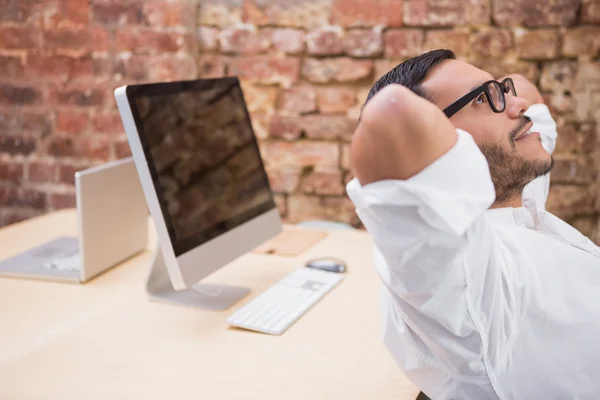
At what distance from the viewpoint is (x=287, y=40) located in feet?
7.55

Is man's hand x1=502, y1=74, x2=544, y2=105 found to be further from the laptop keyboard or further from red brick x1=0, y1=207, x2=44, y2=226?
red brick x1=0, y1=207, x2=44, y2=226

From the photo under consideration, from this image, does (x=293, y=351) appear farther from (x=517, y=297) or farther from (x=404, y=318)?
(x=517, y=297)

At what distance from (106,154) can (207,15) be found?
2.10 feet

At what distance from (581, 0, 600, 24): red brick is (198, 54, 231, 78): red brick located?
1185 millimetres

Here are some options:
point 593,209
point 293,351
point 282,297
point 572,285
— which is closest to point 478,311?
point 572,285

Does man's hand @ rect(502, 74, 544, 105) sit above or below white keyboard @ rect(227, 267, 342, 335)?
above

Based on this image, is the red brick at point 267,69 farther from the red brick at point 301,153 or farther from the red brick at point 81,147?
the red brick at point 81,147

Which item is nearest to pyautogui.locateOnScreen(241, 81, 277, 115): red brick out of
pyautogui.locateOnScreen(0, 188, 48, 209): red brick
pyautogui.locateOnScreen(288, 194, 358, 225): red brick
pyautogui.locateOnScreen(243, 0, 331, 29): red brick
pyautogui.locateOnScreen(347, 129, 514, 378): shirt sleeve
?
pyautogui.locateOnScreen(243, 0, 331, 29): red brick

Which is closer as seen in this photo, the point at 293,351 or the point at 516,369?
the point at 516,369

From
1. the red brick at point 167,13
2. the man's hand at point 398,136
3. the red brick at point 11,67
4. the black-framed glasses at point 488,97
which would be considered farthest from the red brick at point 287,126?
the man's hand at point 398,136

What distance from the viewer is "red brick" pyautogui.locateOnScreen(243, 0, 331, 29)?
7.43ft

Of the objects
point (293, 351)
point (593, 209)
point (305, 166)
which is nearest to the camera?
point (293, 351)

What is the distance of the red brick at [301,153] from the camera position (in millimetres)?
2322

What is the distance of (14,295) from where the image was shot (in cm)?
144
